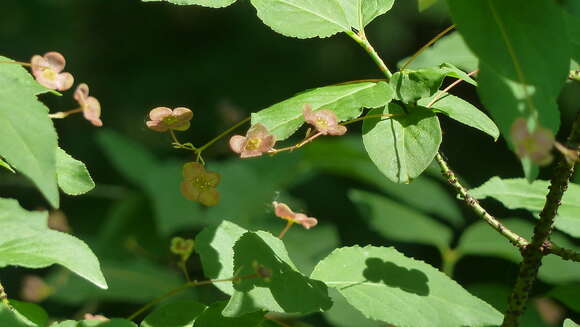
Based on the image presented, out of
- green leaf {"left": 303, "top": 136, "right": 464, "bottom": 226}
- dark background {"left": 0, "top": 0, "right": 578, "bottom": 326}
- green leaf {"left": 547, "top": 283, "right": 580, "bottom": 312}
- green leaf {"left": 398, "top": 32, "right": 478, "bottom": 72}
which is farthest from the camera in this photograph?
dark background {"left": 0, "top": 0, "right": 578, "bottom": 326}

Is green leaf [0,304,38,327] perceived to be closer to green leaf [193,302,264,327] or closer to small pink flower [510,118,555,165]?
green leaf [193,302,264,327]

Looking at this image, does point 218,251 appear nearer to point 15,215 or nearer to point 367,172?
point 15,215

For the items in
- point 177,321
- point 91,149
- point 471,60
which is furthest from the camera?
point 91,149

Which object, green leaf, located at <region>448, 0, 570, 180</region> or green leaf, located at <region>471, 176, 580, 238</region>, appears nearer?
green leaf, located at <region>448, 0, 570, 180</region>

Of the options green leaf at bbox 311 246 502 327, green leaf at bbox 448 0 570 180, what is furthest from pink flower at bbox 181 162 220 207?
green leaf at bbox 448 0 570 180

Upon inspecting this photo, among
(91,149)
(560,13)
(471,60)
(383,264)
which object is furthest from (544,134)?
(91,149)

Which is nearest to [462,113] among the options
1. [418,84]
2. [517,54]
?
[418,84]

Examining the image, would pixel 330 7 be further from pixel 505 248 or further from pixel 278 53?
pixel 278 53
